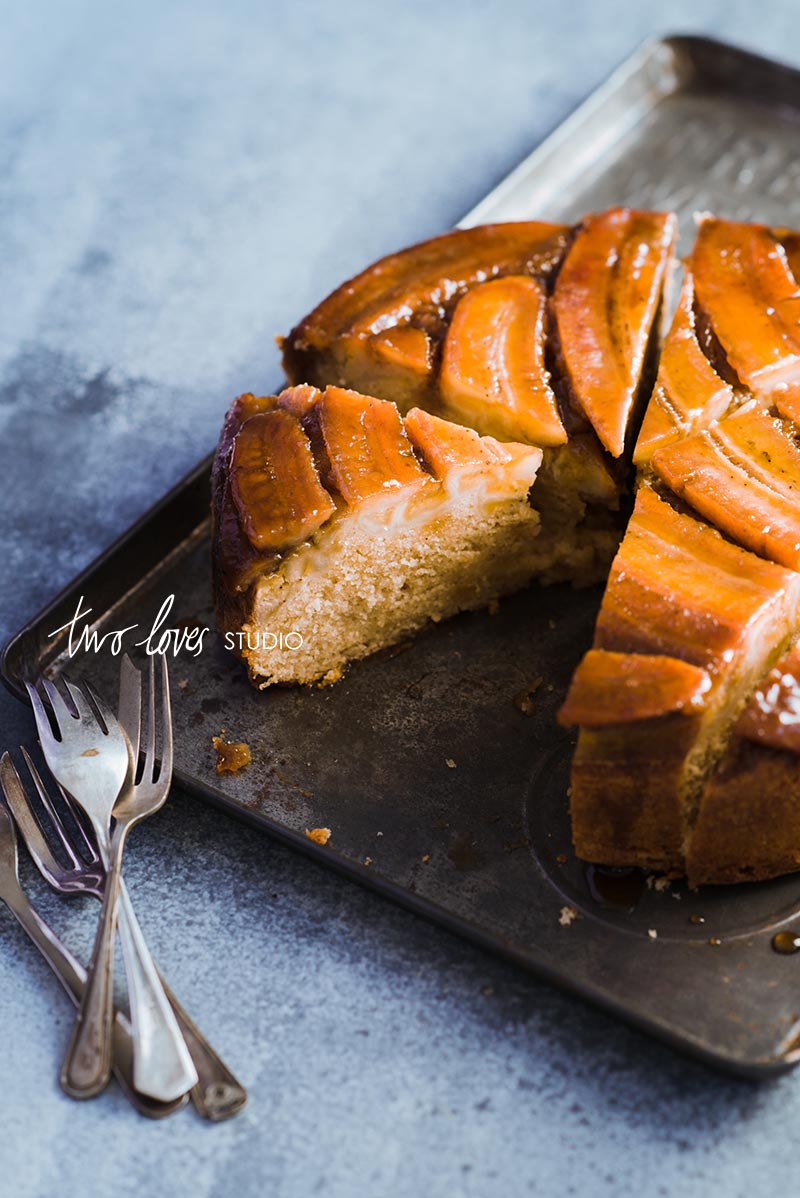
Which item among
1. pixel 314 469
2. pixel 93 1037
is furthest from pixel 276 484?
pixel 93 1037

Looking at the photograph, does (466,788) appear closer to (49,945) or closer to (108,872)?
(108,872)

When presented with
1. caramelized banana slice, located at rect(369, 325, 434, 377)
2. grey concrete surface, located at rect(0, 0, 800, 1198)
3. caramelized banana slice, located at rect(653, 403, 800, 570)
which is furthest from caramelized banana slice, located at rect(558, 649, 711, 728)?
caramelized banana slice, located at rect(369, 325, 434, 377)

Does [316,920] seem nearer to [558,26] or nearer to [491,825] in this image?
[491,825]

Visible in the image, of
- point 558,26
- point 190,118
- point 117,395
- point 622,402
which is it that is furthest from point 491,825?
point 558,26

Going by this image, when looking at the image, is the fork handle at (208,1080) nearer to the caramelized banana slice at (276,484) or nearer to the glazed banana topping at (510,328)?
the caramelized banana slice at (276,484)

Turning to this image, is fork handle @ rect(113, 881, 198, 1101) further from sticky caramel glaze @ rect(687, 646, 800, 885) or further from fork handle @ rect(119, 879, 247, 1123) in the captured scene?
sticky caramel glaze @ rect(687, 646, 800, 885)

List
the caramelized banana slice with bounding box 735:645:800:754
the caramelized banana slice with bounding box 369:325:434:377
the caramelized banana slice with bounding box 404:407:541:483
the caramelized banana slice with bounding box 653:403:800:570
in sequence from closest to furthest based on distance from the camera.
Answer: the caramelized banana slice with bounding box 735:645:800:754, the caramelized banana slice with bounding box 653:403:800:570, the caramelized banana slice with bounding box 404:407:541:483, the caramelized banana slice with bounding box 369:325:434:377
